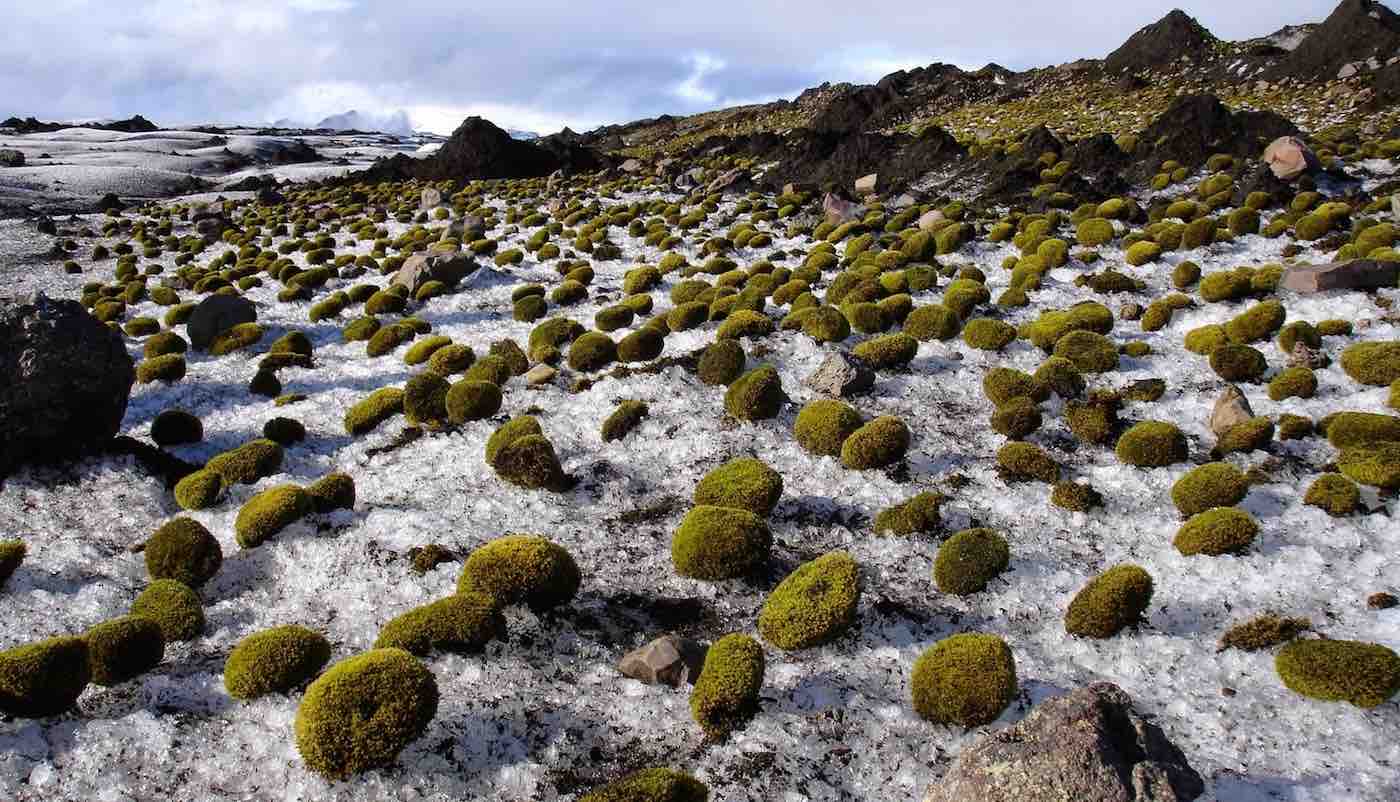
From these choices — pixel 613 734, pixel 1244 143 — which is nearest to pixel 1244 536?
pixel 613 734

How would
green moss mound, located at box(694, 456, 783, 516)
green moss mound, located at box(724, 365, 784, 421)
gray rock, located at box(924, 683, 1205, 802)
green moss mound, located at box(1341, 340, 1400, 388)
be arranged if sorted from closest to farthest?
gray rock, located at box(924, 683, 1205, 802) < green moss mound, located at box(694, 456, 783, 516) < green moss mound, located at box(1341, 340, 1400, 388) < green moss mound, located at box(724, 365, 784, 421)

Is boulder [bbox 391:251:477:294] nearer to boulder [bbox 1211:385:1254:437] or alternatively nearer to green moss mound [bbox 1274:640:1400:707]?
boulder [bbox 1211:385:1254:437]

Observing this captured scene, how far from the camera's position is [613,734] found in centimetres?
878

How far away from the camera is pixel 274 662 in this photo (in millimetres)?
9094

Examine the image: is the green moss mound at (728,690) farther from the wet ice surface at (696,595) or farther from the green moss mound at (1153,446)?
the green moss mound at (1153,446)

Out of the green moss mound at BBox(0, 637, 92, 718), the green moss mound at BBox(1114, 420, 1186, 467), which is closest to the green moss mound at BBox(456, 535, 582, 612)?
the green moss mound at BBox(0, 637, 92, 718)

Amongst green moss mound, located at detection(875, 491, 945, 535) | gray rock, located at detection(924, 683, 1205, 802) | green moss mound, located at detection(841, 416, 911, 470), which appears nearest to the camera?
gray rock, located at detection(924, 683, 1205, 802)

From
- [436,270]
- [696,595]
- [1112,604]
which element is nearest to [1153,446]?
[1112,604]

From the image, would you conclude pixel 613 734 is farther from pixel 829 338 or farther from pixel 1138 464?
pixel 829 338

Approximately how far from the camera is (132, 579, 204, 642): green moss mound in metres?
10.4

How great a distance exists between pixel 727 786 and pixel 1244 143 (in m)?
39.0

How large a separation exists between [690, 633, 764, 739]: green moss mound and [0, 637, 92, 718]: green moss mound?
722 cm

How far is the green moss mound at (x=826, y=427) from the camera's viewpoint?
47.9ft

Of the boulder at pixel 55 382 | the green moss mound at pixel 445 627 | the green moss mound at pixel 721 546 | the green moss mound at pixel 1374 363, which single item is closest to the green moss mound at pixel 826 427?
the green moss mound at pixel 721 546
